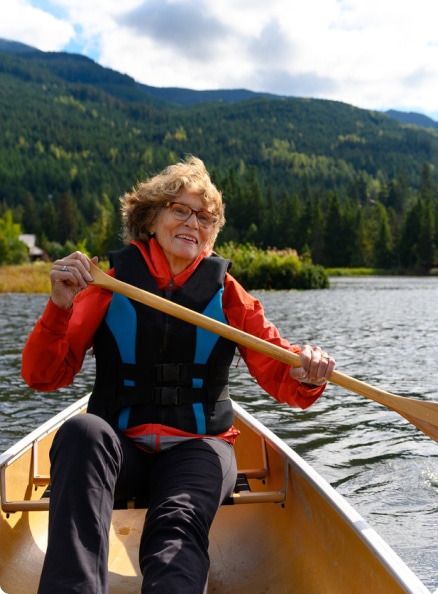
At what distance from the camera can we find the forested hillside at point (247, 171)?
73.9m

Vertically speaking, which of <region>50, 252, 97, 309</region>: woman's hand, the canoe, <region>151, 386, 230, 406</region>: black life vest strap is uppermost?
<region>50, 252, 97, 309</region>: woman's hand

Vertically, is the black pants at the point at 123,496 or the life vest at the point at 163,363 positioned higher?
the life vest at the point at 163,363

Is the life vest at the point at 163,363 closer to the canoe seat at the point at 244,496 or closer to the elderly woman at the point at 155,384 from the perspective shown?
the elderly woman at the point at 155,384

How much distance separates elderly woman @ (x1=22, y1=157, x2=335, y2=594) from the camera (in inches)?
76.7

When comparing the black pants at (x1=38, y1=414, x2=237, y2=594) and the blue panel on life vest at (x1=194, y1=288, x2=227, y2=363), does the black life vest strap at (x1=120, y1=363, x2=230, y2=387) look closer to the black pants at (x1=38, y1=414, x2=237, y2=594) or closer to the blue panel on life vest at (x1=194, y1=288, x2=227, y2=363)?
the blue panel on life vest at (x1=194, y1=288, x2=227, y2=363)

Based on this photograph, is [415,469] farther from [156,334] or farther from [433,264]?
[433,264]

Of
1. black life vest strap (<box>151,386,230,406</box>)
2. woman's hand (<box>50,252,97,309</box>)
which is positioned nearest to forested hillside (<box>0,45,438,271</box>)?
black life vest strap (<box>151,386,230,406</box>)

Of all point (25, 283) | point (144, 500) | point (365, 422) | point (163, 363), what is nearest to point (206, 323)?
point (163, 363)

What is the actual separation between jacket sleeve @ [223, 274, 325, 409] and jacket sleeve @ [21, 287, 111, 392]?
52cm

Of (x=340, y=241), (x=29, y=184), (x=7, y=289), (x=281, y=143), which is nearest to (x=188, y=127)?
(x=281, y=143)

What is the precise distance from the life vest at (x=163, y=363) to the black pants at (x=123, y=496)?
0.13 m

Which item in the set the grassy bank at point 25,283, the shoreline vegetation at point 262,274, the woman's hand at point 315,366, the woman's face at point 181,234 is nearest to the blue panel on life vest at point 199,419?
the woman's hand at point 315,366

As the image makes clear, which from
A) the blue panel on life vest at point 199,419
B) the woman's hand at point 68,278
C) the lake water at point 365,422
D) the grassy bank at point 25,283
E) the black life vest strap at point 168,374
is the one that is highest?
the woman's hand at point 68,278

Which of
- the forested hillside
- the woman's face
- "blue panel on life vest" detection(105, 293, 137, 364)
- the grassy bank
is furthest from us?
the forested hillside
